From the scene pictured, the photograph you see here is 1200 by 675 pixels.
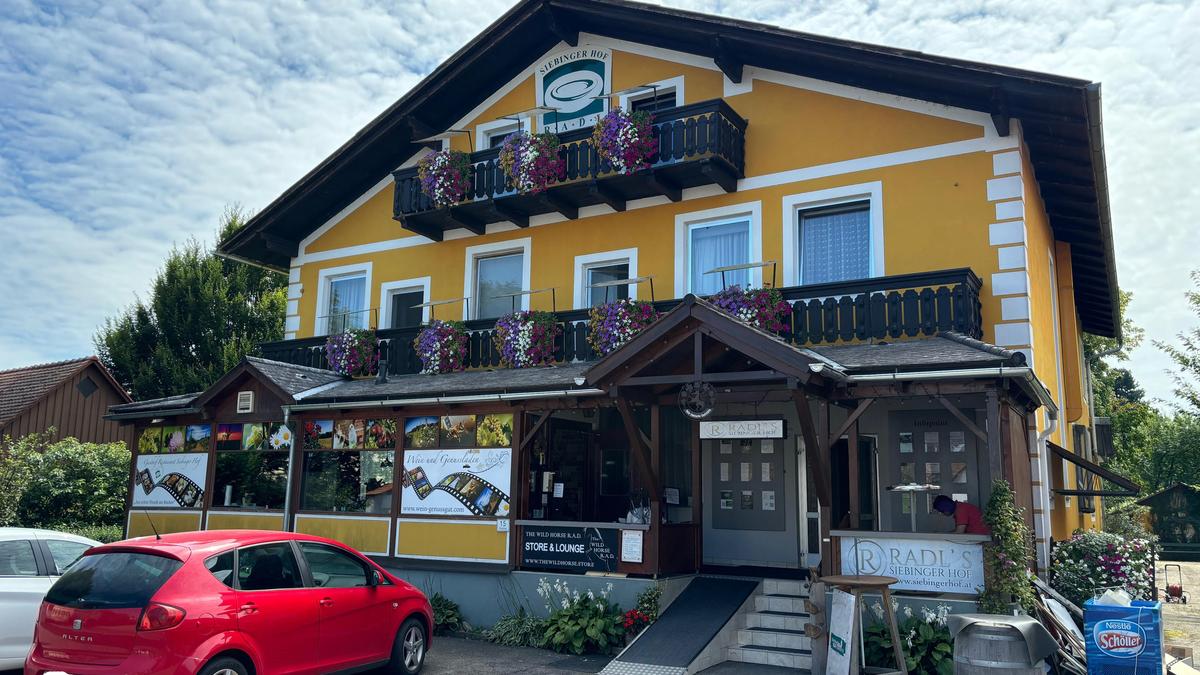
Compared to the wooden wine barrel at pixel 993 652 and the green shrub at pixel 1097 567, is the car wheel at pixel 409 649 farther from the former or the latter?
the green shrub at pixel 1097 567

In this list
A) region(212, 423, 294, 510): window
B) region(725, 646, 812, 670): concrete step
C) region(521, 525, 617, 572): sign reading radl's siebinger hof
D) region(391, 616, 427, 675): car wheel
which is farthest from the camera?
region(212, 423, 294, 510): window

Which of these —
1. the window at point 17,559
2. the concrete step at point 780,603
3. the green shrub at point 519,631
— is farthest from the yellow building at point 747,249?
the window at point 17,559

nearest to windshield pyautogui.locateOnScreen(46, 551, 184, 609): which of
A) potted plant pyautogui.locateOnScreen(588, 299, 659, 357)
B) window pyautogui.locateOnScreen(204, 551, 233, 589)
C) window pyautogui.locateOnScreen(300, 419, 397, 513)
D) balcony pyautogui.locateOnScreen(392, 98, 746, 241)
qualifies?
window pyautogui.locateOnScreen(204, 551, 233, 589)

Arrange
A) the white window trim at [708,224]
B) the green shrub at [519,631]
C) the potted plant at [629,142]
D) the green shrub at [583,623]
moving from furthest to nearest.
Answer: the potted plant at [629,142], the white window trim at [708,224], the green shrub at [519,631], the green shrub at [583,623]

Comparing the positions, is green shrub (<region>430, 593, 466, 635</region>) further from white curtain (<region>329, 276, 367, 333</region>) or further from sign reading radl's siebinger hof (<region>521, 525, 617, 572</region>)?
white curtain (<region>329, 276, 367, 333</region>)

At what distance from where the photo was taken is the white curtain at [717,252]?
1495 centimetres

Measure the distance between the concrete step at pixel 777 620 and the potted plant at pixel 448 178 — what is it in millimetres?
8794

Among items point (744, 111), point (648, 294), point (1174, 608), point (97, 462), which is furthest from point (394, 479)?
point (1174, 608)

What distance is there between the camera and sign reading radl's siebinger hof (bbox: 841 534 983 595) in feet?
34.0

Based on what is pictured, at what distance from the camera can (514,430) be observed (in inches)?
544

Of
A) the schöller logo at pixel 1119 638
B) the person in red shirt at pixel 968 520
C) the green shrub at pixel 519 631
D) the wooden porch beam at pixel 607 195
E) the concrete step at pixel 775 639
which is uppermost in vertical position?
the wooden porch beam at pixel 607 195

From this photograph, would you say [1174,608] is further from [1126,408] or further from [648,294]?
[1126,408]

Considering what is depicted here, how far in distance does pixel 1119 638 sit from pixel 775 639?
3.63 meters

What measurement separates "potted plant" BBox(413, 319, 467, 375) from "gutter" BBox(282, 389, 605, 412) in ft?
6.03
